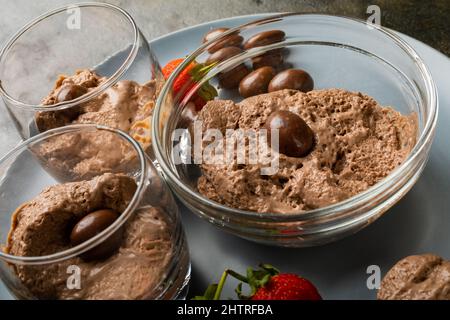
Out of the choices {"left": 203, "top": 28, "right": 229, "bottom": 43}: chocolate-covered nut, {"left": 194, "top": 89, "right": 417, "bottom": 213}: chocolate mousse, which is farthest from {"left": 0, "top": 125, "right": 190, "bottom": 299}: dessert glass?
{"left": 203, "top": 28, "right": 229, "bottom": 43}: chocolate-covered nut

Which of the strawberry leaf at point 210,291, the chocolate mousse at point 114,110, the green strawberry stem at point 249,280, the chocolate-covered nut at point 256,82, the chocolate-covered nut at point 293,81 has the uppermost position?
the chocolate-covered nut at point 293,81

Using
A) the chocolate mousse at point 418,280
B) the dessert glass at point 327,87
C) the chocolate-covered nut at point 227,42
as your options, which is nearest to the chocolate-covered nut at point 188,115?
the dessert glass at point 327,87

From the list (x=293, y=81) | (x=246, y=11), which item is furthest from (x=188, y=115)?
(x=246, y=11)

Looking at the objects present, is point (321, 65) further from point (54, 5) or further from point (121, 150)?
point (54, 5)

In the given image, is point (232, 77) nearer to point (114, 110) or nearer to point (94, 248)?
point (114, 110)

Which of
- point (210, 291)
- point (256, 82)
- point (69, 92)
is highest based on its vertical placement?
point (256, 82)

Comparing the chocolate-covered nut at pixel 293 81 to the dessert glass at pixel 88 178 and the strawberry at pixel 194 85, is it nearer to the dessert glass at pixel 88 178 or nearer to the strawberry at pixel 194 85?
the strawberry at pixel 194 85

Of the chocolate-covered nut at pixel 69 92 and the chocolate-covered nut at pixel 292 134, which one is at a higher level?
the chocolate-covered nut at pixel 292 134

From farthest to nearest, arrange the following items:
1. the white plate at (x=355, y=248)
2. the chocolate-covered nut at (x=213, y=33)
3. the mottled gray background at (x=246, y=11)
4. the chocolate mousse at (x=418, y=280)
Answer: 1. the mottled gray background at (x=246, y=11)
2. the chocolate-covered nut at (x=213, y=33)
3. the white plate at (x=355, y=248)
4. the chocolate mousse at (x=418, y=280)
